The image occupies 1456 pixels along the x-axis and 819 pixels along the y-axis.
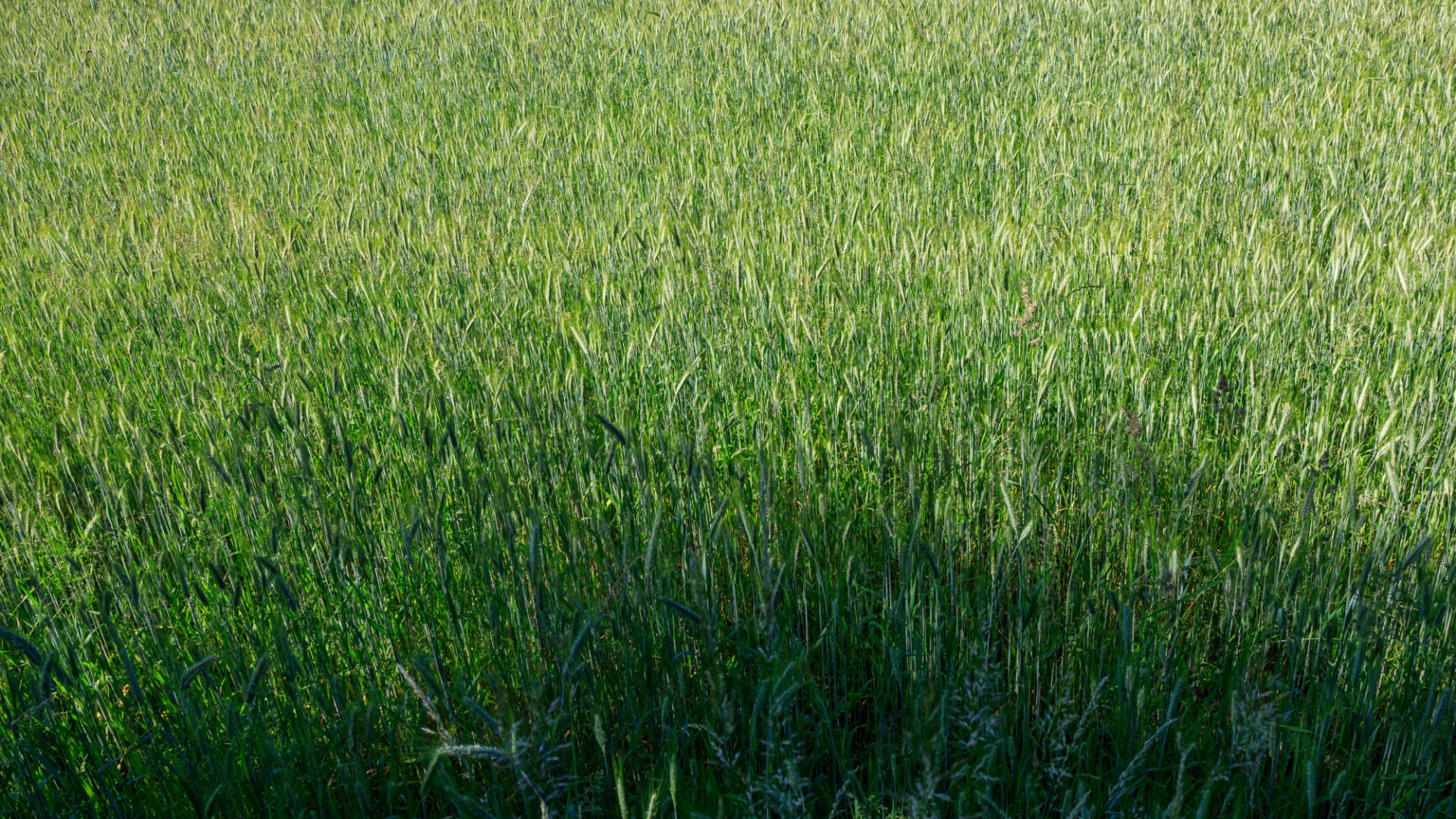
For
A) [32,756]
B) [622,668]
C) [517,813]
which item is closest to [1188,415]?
[622,668]

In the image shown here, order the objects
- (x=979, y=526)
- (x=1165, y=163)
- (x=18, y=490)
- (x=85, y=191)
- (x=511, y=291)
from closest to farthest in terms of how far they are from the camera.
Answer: (x=979, y=526), (x=18, y=490), (x=511, y=291), (x=1165, y=163), (x=85, y=191)

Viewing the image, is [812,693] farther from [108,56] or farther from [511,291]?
[108,56]

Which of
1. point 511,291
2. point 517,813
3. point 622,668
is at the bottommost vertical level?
point 517,813

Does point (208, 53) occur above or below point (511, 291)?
above

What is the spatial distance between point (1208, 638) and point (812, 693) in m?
0.60

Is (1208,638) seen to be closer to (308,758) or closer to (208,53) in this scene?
(308,758)

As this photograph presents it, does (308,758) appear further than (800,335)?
No

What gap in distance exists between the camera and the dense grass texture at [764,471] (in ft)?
4.37

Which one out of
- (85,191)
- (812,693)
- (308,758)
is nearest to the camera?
(308,758)

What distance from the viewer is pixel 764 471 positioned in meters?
1.44

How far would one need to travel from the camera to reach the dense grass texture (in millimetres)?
1332

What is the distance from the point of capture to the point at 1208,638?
147 cm

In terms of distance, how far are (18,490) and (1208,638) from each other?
8.05 feet

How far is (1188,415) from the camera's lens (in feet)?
6.76
